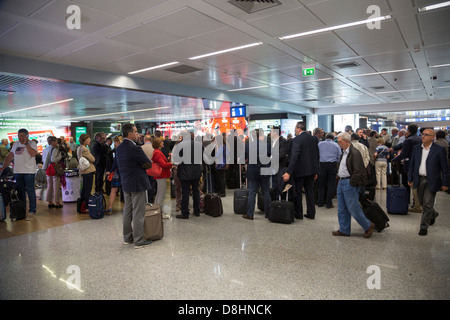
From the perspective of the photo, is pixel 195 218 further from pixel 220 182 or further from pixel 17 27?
pixel 17 27

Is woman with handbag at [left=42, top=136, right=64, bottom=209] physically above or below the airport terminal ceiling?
below

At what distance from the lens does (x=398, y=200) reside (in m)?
5.86

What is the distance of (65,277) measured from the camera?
330 centimetres

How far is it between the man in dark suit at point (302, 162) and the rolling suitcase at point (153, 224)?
2.34 meters

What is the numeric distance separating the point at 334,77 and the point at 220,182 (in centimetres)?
471

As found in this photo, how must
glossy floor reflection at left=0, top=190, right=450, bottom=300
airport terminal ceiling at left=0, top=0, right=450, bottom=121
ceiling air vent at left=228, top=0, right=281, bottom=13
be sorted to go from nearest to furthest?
glossy floor reflection at left=0, top=190, right=450, bottom=300
ceiling air vent at left=228, top=0, right=281, bottom=13
airport terminal ceiling at left=0, top=0, right=450, bottom=121

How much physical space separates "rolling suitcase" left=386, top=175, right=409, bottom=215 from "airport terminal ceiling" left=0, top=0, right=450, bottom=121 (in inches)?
112

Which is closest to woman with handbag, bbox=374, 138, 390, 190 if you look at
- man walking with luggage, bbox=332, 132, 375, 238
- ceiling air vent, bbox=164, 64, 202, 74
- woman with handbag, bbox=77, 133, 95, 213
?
man walking with luggage, bbox=332, 132, 375, 238

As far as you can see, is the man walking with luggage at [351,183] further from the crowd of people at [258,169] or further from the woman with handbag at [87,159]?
the woman with handbag at [87,159]

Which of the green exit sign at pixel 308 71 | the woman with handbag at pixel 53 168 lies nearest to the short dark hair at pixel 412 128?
the green exit sign at pixel 308 71

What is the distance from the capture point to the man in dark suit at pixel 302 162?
17.5 feet

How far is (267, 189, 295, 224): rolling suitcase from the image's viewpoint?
17.3ft

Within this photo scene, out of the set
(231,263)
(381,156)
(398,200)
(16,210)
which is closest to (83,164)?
(16,210)

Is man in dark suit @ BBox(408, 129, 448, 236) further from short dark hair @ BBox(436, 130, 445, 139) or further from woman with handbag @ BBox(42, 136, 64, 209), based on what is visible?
woman with handbag @ BBox(42, 136, 64, 209)
